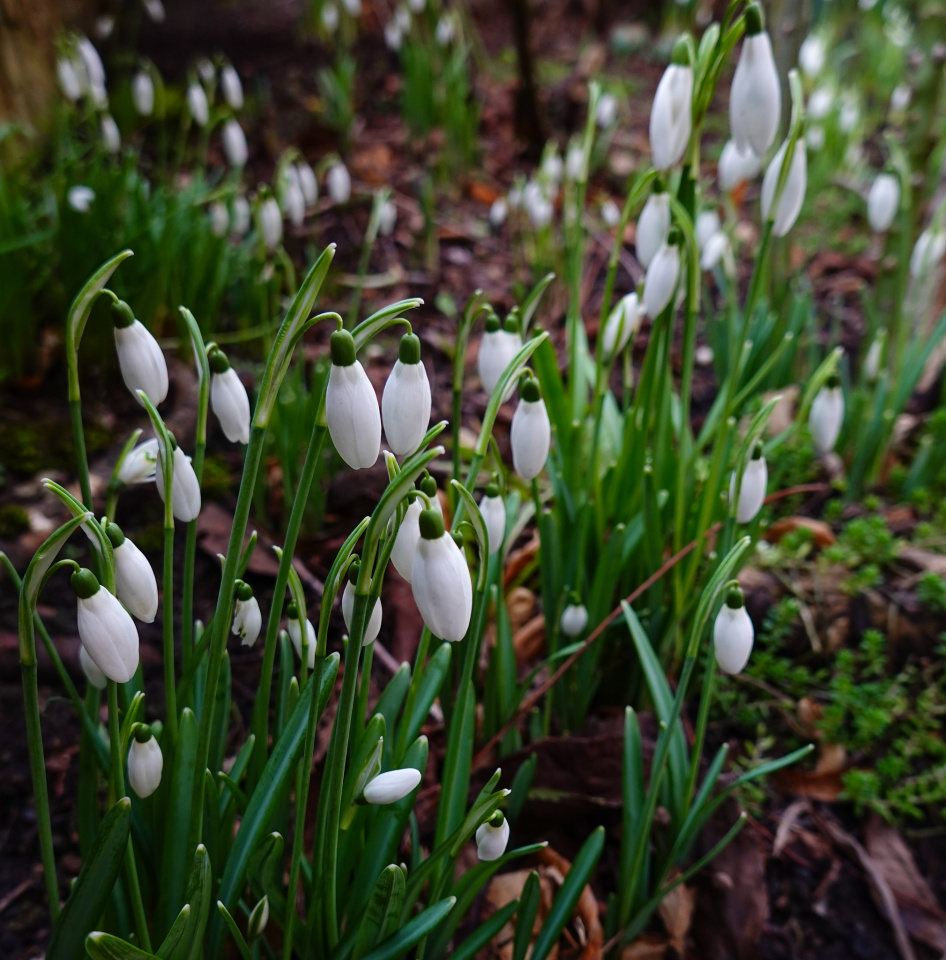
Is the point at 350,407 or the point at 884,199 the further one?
the point at 884,199

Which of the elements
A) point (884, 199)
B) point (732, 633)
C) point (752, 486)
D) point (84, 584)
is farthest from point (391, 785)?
point (884, 199)

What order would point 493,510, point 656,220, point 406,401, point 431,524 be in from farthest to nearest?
point 656,220 < point 493,510 < point 406,401 < point 431,524

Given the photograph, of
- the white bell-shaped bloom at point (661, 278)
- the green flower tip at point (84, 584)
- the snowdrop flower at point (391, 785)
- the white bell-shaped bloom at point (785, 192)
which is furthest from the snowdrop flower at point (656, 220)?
the green flower tip at point (84, 584)

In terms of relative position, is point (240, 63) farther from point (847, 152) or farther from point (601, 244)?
point (847, 152)

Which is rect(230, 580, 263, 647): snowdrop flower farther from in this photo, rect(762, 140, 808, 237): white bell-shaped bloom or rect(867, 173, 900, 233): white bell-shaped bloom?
rect(867, 173, 900, 233): white bell-shaped bloom

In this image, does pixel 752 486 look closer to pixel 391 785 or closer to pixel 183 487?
pixel 391 785

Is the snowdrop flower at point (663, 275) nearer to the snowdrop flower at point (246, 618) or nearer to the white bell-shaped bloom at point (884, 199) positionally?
the snowdrop flower at point (246, 618)

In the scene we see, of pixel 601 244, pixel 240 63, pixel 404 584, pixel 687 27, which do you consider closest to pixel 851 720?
pixel 404 584
